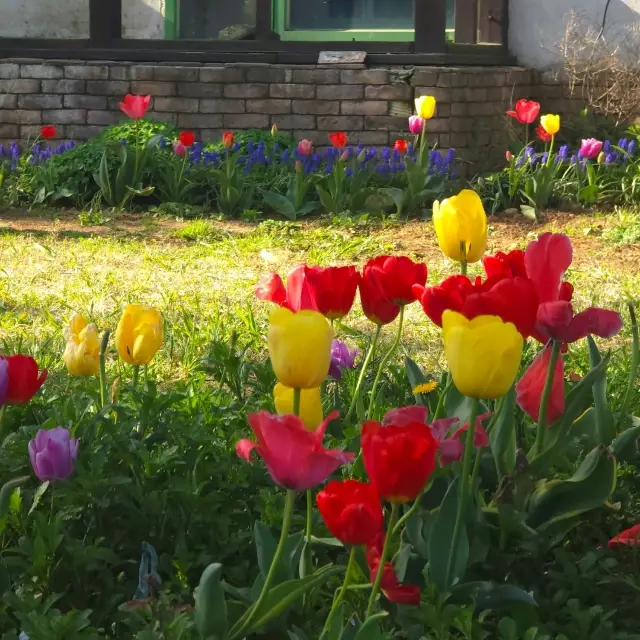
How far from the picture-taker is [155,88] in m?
8.45

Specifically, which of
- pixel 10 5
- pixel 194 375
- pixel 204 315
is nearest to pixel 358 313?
pixel 204 315

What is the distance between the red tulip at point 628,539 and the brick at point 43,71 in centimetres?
720

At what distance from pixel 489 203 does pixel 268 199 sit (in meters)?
1.50

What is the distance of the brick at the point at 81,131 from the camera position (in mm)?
8562

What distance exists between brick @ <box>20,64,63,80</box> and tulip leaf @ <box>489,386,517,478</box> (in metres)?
7.10

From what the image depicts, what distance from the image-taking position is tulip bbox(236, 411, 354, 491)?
4.52 feet

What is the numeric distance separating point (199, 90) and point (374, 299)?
6.57 m

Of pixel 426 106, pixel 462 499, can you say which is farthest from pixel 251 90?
pixel 462 499

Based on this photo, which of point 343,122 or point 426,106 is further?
point 343,122

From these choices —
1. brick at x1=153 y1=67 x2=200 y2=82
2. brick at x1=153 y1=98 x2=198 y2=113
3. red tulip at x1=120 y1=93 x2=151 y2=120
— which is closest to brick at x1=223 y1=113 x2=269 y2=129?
brick at x1=153 y1=98 x2=198 y2=113

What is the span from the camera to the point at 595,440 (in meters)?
2.39

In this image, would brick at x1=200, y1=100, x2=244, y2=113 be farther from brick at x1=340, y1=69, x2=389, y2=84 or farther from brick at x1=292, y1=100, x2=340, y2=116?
brick at x1=340, y1=69, x2=389, y2=84

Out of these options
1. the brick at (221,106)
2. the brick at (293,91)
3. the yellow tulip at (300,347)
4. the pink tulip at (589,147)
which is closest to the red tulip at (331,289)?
the yellow tulip at (300,347)

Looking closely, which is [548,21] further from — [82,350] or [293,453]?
[293,453]
